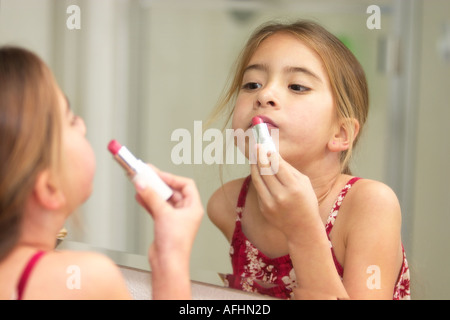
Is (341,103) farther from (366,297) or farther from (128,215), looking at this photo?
(128,215)

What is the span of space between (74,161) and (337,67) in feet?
1.22

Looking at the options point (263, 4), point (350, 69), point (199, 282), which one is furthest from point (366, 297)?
point (263, 4)

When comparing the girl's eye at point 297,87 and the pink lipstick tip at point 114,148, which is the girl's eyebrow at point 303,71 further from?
the pink lipstick tip at point 114,148

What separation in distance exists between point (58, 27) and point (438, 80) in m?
0.82

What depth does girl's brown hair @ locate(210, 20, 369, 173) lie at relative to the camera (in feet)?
2.18

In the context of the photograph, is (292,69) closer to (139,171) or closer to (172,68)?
(139,171)

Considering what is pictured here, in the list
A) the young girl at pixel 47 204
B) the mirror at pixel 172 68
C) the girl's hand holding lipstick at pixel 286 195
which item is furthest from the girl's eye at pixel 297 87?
the mirror at pixel 172 68

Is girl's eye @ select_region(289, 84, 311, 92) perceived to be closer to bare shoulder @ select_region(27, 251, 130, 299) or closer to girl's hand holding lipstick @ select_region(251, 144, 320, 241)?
girl's hand holding lipstick @ select_region(251, 144, 320, 241)

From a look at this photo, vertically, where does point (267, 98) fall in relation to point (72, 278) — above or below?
above

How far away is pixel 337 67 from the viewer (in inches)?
26.5

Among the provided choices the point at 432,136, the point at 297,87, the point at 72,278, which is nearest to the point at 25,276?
the point at 72,278

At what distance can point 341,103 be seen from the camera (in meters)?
0.68

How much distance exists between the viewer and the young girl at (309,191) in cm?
56

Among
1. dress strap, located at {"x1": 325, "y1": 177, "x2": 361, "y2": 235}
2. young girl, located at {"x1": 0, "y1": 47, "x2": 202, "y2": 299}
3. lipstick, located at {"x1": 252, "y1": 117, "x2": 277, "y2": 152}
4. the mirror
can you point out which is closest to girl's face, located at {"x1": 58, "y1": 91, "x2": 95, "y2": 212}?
young girl, located at {"x1": 0, "y1": 47, "x2": 202, "y2": 299}
